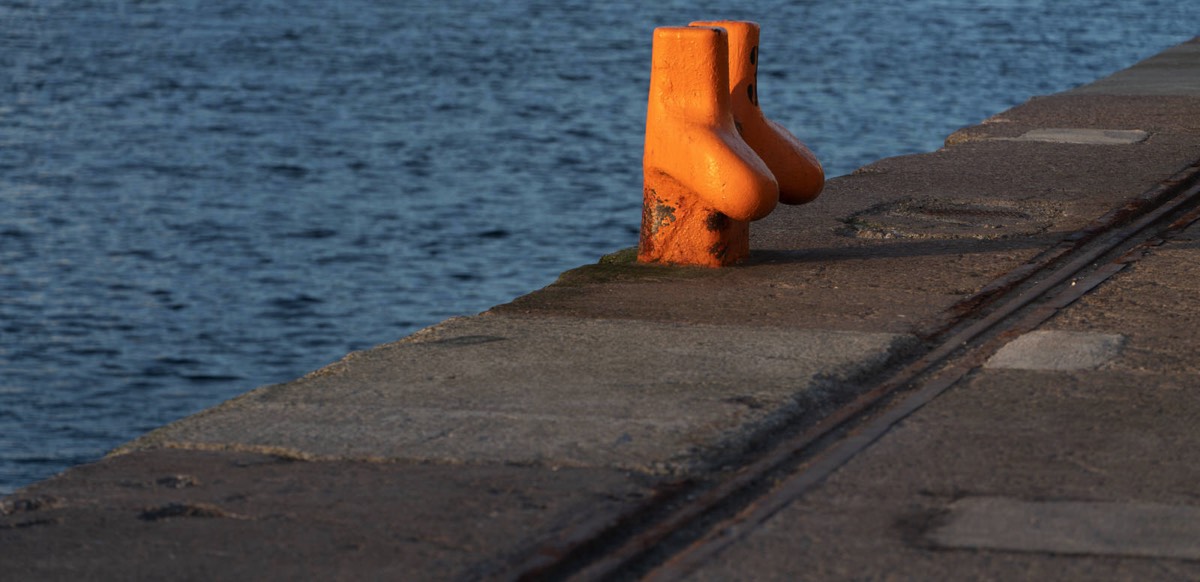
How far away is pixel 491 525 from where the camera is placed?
12.1ft

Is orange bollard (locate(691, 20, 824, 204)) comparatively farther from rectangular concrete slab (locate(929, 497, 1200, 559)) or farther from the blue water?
the blue water

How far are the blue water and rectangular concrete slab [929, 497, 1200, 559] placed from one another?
849cm

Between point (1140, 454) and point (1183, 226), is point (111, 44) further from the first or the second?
point (1140, 454)

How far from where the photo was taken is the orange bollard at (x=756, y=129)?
648 centimetres

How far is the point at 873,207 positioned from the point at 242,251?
1157 cm

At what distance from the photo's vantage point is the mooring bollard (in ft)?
19.7

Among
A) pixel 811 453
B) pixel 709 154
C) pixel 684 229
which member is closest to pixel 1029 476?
pixel 811 453

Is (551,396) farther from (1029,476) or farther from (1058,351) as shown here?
(1058,351)

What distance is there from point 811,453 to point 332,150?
20684 mm

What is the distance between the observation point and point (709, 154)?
5.99 m

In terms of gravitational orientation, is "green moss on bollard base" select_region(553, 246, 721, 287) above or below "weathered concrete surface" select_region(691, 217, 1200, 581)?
below

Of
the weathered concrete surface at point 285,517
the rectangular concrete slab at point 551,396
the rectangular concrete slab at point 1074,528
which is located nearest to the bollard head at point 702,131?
the rectangular concrete slab at point 551,396

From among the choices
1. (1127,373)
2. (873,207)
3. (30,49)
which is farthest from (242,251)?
(30,49)

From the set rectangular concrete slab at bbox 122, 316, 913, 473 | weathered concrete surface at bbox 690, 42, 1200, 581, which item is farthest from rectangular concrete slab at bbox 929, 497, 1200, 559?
rectangular concrete slab at bbox 122, 316, 913, 473
